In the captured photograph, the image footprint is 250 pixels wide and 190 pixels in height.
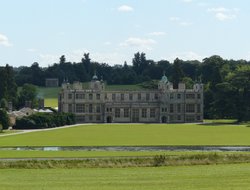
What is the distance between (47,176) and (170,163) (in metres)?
7.37

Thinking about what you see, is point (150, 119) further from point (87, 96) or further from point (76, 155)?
point (76, 155)

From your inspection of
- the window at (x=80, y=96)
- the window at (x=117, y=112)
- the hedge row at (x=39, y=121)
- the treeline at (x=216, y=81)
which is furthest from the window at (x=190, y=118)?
the hedge row at (x=39, y=121)

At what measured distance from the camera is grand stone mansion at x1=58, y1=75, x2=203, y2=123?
118 m

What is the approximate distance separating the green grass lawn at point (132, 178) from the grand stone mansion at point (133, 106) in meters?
87.7

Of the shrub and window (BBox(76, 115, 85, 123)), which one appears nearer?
the shrub

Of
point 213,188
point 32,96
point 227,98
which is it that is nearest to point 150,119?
point 227,98

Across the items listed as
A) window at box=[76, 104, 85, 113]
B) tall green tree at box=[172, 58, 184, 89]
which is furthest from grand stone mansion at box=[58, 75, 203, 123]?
tall green tree at box=[172, 58, 184, 89]

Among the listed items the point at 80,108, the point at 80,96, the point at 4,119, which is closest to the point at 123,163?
the point at 4,119

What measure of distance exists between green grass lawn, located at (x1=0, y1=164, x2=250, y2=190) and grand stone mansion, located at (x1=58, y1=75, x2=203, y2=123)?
87693mm

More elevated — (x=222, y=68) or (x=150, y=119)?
(x=222, y=68)

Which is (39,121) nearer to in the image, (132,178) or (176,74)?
(176,74)

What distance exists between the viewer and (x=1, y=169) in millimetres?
29703

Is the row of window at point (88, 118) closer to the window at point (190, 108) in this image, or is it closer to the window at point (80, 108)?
the window at point (80, 108)

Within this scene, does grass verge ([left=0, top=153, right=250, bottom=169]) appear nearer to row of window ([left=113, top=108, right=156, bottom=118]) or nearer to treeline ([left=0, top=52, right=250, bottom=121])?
treeline ([left=0, top=52, right=250, bottom=121])
